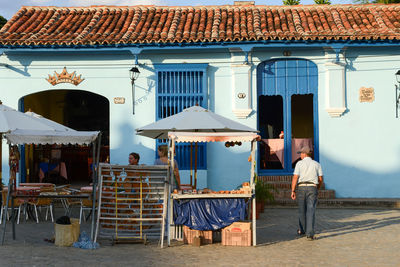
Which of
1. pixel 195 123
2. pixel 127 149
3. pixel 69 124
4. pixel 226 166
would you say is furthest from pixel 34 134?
pixel 69 124

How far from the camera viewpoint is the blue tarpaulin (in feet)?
28.4

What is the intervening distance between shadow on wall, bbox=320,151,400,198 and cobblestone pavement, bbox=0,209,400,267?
12.7ft

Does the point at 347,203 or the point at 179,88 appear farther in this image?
the point at 179,88

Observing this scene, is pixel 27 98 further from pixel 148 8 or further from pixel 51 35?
pixel 148 8

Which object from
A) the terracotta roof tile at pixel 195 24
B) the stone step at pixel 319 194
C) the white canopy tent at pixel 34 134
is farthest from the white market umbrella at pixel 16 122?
the stone step at pixel 319 194

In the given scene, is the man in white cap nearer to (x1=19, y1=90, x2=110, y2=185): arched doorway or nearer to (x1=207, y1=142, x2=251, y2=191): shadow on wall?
(x1=207, y1=142, x2=251, y2=191): shadow on wall

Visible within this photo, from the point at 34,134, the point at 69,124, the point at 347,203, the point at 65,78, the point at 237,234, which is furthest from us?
the point at 69,124

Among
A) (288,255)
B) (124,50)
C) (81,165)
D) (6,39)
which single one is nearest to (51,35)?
(6,39)

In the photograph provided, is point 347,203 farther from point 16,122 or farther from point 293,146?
point 16,122

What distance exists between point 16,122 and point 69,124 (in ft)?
42.8

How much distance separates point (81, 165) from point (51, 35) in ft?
21.2

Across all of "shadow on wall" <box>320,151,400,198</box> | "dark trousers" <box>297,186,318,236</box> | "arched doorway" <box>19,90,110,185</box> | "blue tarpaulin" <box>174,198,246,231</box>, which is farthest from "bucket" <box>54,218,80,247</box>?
"shadow on wall" <box>320,151,400,198</box>

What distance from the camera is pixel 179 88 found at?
47.7 feet

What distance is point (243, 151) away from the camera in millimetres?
14531
